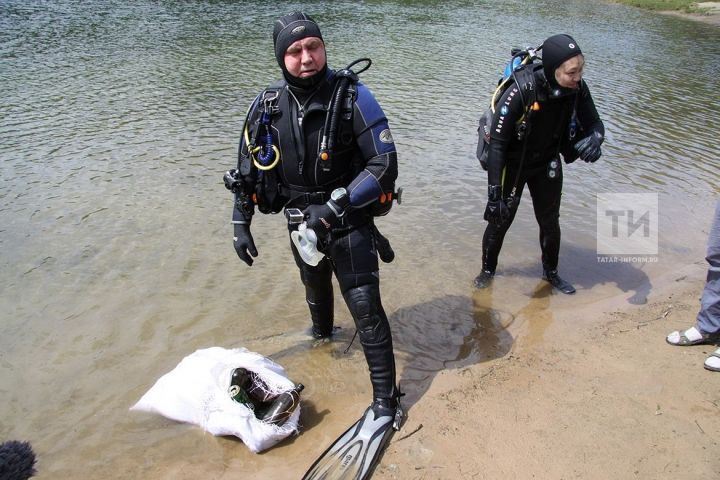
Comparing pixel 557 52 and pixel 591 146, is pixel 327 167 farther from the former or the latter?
pixel 591 146

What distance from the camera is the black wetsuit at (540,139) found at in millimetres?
4312

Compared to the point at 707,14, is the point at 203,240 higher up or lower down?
higher up

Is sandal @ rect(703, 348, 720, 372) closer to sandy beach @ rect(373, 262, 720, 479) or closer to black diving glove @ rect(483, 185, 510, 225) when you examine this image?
sandy beach @ rect(373, 262, 720, 479)

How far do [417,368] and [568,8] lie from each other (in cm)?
3208

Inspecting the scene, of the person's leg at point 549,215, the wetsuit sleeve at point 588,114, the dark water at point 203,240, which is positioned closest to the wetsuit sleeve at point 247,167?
the dark water at point 203,240

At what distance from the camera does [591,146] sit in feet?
14.7

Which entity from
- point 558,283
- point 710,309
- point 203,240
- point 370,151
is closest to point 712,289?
point 710,309

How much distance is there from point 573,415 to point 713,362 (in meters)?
1.20

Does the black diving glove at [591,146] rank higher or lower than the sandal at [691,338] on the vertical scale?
higher

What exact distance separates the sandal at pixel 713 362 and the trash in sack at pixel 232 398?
2.82m

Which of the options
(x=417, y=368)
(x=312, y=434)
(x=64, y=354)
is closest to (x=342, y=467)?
(x=312, y=434)

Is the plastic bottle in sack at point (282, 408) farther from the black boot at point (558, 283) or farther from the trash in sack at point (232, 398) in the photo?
the black boot at point (558, 283)

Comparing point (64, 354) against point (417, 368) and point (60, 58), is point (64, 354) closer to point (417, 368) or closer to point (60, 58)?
point (417, 368)

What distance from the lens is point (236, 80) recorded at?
12672 millimetres
